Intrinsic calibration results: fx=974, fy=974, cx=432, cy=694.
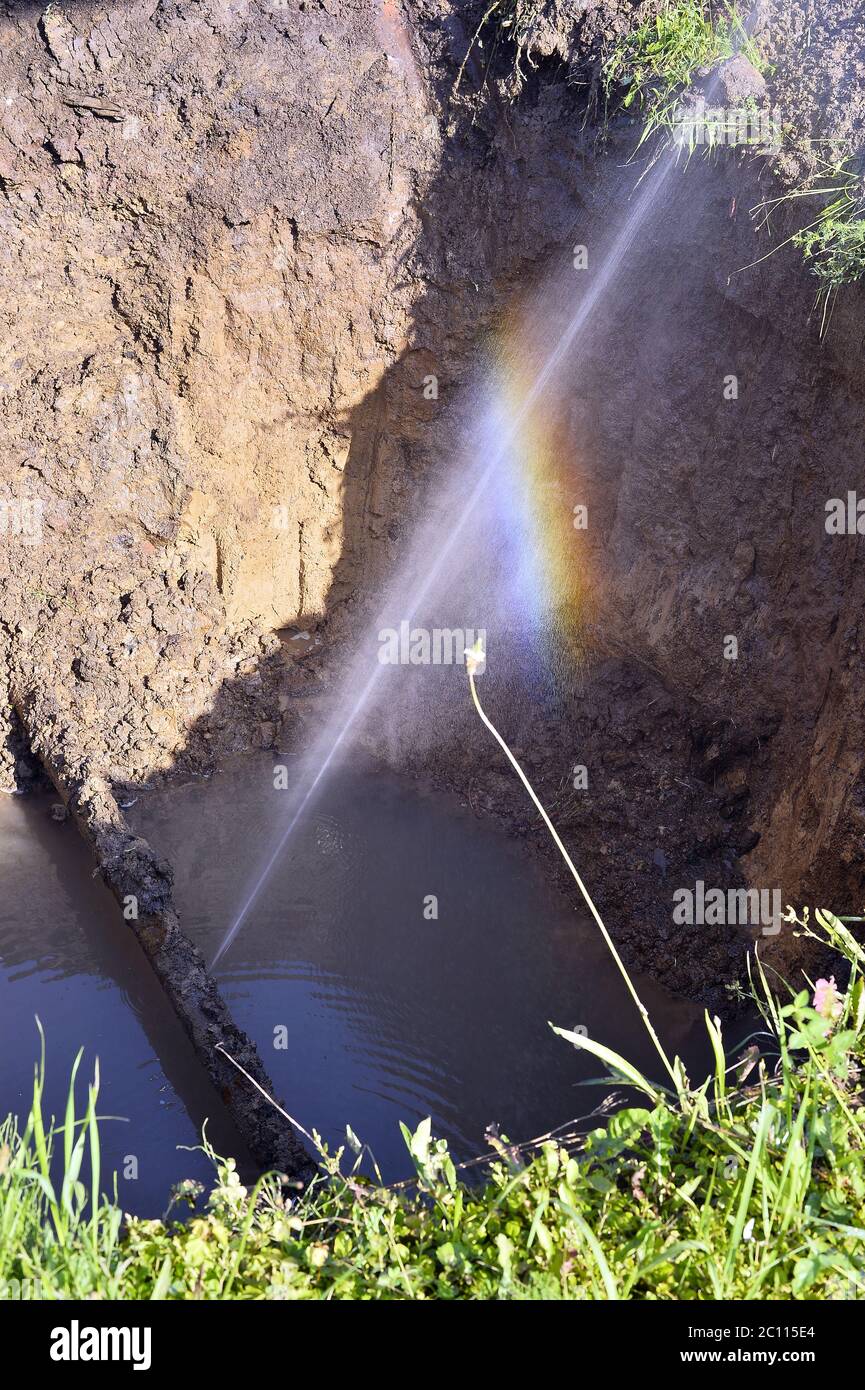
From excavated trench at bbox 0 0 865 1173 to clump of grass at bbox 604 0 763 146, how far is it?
0.26 meters

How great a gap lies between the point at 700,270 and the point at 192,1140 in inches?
213

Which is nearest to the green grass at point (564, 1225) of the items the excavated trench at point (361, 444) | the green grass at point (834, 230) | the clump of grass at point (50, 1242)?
the clump of grass at point (50, 1242)

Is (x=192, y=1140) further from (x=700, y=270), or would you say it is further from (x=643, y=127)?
(x=643, y=127)

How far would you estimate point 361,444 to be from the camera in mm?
7430

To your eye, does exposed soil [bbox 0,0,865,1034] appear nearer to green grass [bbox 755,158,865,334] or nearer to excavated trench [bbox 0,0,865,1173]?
excavated trench [bbox 0,0,865,1173]

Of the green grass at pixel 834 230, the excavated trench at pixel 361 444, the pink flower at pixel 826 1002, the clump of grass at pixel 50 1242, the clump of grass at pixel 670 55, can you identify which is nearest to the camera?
the clump of grass at pixel 50 1242

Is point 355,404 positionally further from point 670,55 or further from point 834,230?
point 834,230

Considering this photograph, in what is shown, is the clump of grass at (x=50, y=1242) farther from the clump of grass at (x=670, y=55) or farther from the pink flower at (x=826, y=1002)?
the clump of grass at (x=670, y=55)

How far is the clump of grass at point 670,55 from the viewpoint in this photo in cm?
529

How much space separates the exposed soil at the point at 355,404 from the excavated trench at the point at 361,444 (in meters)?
0.02

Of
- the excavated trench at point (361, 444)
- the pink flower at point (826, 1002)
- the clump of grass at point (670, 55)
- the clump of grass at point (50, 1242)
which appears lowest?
the clump of grass at point (50, 1242)

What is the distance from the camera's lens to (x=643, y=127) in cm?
596

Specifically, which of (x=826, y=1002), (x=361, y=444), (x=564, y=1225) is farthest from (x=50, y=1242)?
(x=361, y=444)
